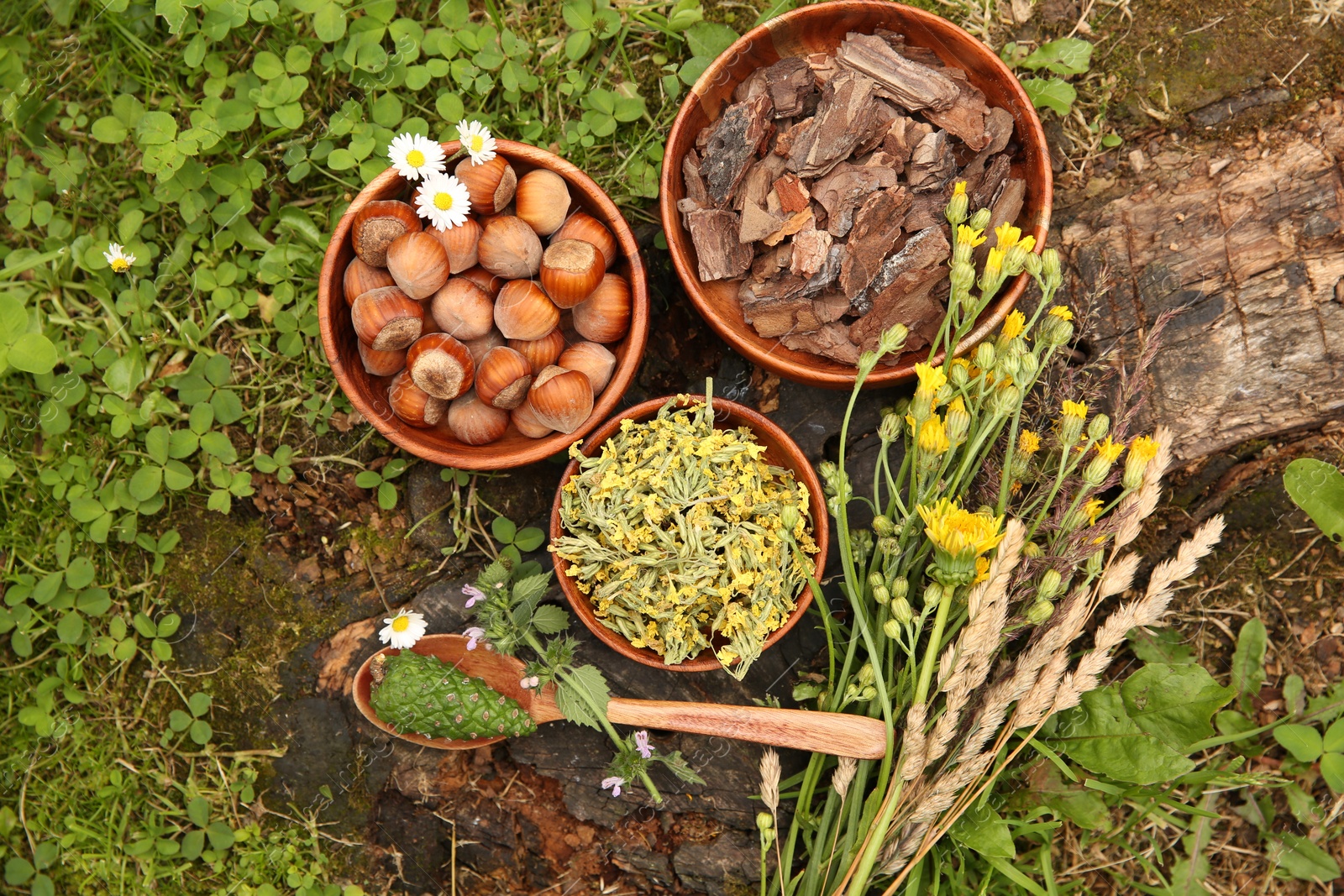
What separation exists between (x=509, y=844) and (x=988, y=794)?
137 centimetres

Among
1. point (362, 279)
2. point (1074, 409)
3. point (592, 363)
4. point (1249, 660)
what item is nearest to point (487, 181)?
point (362, 279)

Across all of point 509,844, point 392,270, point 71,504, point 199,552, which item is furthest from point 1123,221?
point 71,504

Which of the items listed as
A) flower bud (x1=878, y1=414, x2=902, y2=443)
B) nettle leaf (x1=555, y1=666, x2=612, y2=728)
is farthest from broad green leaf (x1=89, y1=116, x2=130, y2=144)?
flower bud (x1=878, y1=414, x2=902, y2=443)

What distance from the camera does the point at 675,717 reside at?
2184mm

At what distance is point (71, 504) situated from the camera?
8.65 ft

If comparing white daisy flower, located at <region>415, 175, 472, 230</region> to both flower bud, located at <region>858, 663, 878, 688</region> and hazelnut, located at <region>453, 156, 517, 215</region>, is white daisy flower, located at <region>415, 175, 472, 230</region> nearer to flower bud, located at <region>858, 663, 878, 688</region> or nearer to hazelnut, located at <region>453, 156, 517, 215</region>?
hazelnut, located at <region>453, 156, 517, 215</region>

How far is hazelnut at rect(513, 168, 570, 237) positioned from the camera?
7.23 feet

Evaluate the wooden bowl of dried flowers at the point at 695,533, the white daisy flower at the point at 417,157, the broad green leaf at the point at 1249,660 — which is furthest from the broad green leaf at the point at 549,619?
the broad green leaf at the point at 1249,660

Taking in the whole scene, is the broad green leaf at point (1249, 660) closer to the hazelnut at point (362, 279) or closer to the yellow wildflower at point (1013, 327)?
the yellow wildflower at point (1013, 327)

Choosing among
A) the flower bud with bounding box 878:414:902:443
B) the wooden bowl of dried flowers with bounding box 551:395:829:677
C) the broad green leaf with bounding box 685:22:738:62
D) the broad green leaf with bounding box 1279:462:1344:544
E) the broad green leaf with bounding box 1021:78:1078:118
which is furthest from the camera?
the broad green leaf with bounding box 685:22:738:62

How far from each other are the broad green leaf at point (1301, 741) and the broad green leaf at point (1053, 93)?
6.00 ft

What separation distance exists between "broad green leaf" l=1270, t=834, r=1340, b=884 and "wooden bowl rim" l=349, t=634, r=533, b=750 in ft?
7.07

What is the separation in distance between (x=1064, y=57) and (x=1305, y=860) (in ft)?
7.77

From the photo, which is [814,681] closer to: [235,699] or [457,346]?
[457,346]
